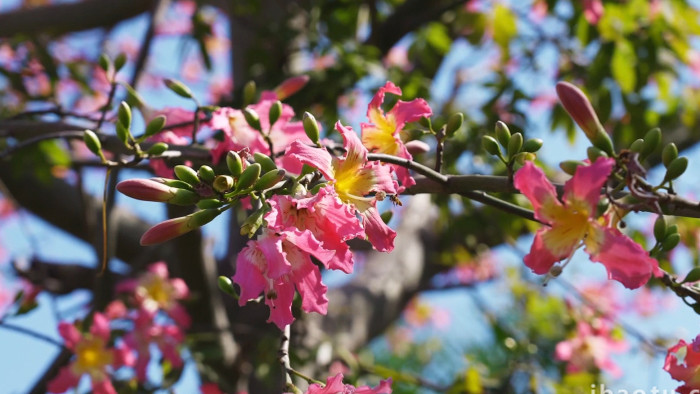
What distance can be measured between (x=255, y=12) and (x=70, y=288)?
106 cm

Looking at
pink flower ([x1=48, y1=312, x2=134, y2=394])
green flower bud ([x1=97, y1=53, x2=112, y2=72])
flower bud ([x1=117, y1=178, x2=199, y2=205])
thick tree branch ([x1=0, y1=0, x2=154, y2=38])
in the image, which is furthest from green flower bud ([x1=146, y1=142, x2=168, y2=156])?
thick tree branch ([x1=0, y1=0, x2=154, y2=38])

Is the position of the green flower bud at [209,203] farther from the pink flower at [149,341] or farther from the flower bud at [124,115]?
the pink flower at [149,341]

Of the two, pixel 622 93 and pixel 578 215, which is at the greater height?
pixel 578 215

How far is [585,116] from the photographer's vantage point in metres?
0.82

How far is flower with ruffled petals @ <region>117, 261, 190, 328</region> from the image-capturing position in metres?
1.87

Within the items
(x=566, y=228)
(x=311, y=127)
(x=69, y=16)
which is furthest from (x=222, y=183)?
(x=69, y=16)

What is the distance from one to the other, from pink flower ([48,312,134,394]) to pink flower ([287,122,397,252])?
0.85 m

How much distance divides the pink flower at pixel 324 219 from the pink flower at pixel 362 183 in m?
0.04

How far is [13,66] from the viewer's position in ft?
7.74

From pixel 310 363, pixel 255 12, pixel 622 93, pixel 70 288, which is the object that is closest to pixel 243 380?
pixel 310 363

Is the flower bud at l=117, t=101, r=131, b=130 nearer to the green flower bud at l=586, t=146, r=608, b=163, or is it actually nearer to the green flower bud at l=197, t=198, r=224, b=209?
the green flower bud at l=197, t=198, r=224, b=209

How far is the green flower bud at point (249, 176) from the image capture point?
2.36ft

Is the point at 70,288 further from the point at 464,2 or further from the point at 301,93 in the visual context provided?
the point at 464,2

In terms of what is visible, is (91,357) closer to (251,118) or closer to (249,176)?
(251,118)
